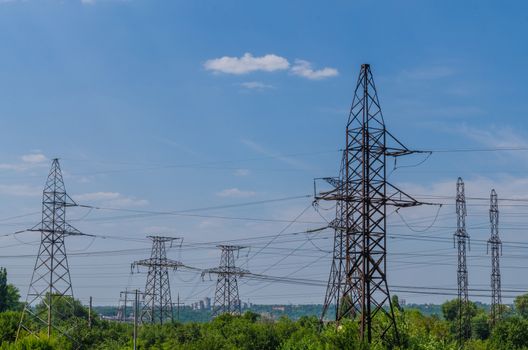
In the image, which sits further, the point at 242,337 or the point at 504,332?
the point at 504,332

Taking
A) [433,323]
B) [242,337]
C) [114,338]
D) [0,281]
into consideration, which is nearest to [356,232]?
[242,337]

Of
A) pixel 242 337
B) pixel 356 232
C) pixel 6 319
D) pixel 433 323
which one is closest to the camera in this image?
pixel 356 232

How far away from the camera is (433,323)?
458 ft

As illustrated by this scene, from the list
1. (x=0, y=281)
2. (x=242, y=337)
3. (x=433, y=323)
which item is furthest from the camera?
(x=0, y=281)

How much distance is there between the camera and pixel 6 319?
98125mm

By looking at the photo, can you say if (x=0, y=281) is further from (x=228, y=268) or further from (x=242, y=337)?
(x=242, y=337)

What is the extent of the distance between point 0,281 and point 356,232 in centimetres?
15632

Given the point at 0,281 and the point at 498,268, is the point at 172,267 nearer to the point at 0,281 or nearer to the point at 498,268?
the point at 498,268

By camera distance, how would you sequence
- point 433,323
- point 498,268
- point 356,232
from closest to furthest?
point 356,232
point 498,268
point 433,323

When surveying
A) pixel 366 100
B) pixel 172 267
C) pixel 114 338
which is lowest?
pixel 114 338

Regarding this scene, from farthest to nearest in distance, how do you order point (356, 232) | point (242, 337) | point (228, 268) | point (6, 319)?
1. point (228, 268)
2. point (6, 319)
3. point (242, 337)
4. point (356, 232)

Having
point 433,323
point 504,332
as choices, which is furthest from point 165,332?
point 433,323

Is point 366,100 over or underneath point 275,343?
over

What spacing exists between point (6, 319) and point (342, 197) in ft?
220
